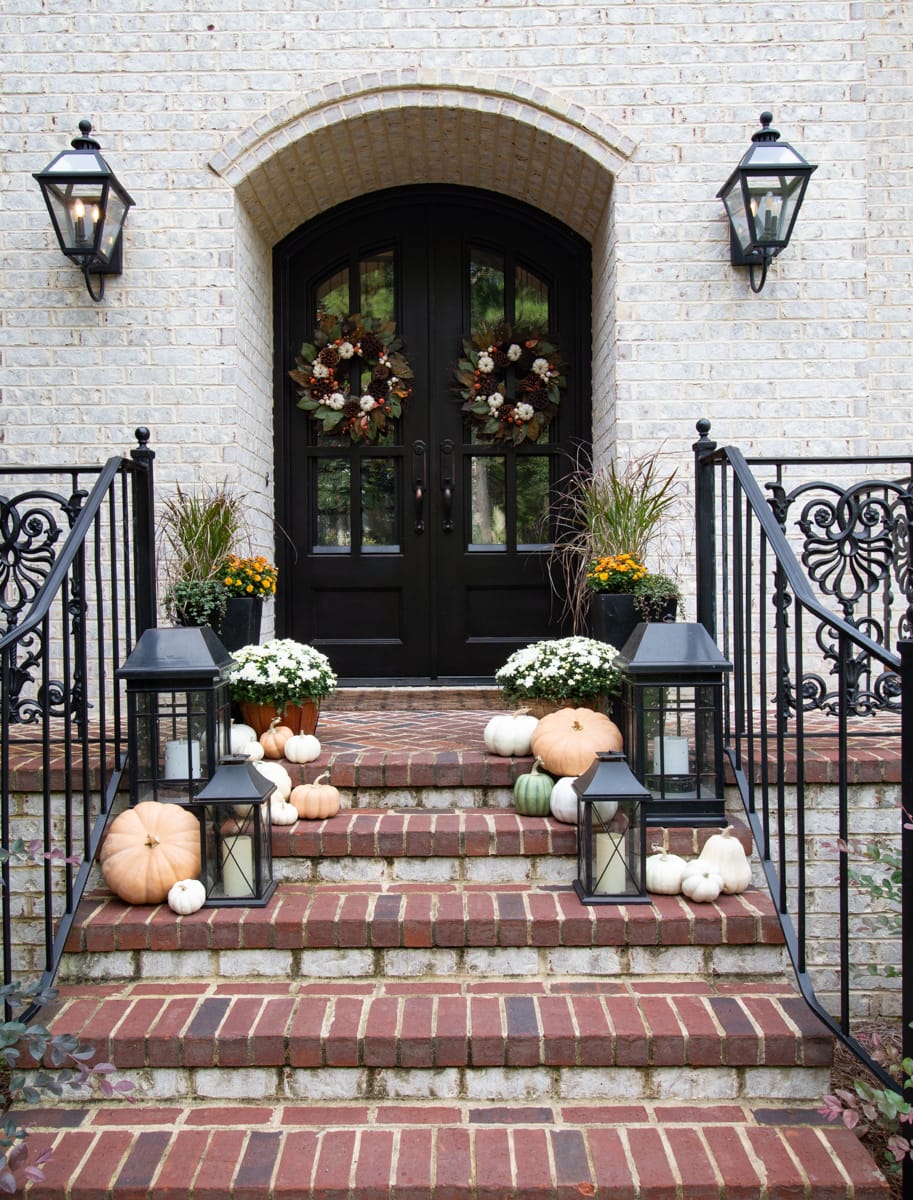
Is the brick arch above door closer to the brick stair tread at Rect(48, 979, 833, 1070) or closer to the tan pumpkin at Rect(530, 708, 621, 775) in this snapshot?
the tan pumpkin at Rect(530, 708, 621, 775)

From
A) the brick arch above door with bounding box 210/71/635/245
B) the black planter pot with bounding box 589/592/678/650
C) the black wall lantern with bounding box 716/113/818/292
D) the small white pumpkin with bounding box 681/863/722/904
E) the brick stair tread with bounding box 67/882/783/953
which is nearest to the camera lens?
the brick stair tread with bounding box 67/882/783/953

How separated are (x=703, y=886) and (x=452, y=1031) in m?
0.80

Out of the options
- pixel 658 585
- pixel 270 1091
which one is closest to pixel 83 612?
pixel 270 1091

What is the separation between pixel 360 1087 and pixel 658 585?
2.00 m

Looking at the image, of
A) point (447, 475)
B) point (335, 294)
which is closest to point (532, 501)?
point (447, 475)

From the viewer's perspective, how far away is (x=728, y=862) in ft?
8.98

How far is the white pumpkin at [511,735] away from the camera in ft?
10.6

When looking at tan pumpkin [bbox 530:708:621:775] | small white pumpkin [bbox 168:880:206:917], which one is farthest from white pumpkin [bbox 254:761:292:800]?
tan pumpkin [bbox 530:708:621:775]

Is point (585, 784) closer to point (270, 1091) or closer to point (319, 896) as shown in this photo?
point (319, 896)

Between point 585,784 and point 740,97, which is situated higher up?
point 740,97

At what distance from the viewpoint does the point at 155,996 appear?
250 cm

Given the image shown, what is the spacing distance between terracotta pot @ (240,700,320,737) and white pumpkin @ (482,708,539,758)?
668mm

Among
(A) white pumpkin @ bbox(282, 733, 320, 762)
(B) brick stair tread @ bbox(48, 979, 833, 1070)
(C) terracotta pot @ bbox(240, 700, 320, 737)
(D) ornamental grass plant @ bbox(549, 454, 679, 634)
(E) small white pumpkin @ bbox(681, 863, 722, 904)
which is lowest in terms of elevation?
(B) brick stair tread @ bbox(48, 979, 833, 1070)

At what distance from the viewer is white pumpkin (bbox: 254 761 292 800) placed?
3045 mm
